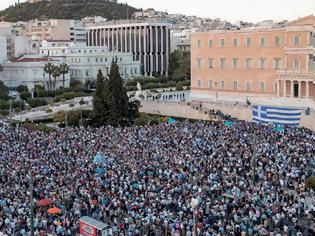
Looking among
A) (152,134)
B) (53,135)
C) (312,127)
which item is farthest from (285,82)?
(53,135)

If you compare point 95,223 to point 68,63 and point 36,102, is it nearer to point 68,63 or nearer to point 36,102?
point 36,102

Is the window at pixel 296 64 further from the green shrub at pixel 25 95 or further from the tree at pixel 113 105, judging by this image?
the green shrub at pixel 25 95

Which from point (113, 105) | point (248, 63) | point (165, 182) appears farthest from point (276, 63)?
point (165, 182)

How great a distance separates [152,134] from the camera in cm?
3703

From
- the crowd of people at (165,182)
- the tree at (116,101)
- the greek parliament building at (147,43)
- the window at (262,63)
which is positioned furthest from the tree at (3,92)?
the crowd of people at (165,182)

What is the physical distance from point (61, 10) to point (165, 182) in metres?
149

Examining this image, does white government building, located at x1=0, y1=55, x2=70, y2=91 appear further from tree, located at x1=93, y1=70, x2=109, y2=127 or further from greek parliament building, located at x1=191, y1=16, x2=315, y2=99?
tree, located at x1=93, y1=70, x2=109, y2=127

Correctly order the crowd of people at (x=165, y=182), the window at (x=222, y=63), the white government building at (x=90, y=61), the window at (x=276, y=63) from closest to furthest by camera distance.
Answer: the crowd of people at (x=165, y=182) → the window at (x=276, y=63) → the window at (x=222, y=63) → the white government building at (x=90, y=61)

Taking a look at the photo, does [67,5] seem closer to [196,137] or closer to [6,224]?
[196,137]

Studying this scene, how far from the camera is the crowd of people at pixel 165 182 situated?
2094cm

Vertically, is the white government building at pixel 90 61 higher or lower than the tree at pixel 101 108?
higher

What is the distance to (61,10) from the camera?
167 m

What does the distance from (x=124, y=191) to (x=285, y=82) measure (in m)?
34.6

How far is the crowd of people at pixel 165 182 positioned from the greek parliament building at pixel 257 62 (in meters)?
19.1
